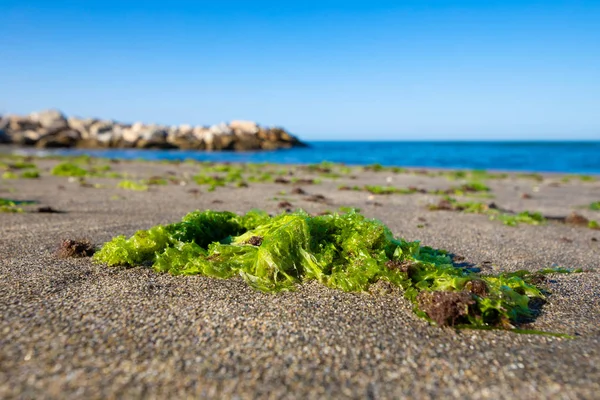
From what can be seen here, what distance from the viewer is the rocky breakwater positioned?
46281 millimetres

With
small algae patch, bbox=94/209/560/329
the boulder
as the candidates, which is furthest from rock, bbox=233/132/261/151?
small algae patch, bbox=94/209/560/329

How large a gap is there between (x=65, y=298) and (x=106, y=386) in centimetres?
129

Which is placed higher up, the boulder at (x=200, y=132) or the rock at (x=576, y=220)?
the boulder at (x=200, y=132)

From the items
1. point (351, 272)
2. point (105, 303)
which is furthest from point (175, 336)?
point (351, 272)

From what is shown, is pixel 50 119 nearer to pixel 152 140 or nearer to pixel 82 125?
pixel 82 125

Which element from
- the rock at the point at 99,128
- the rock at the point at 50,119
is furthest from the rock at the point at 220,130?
the rock at the point at 50,119

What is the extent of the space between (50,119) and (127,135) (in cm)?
1543

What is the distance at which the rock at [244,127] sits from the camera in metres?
52.6

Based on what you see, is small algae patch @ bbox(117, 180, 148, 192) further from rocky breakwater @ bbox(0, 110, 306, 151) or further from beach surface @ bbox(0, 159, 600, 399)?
rocky breakwater @ bbox(0, 110, 306, 151)

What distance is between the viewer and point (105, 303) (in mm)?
3004

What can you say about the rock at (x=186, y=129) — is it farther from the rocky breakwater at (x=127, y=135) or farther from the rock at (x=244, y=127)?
the rock at (x=244, y=127)

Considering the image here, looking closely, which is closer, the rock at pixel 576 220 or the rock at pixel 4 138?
the rock at pixel 576 220

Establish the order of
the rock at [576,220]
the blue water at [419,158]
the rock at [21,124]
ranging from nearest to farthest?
the rock at [576,220] → the blue water at [419,158] → the rock at [21,124]

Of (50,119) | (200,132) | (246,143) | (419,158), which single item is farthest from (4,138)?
(419,158)
